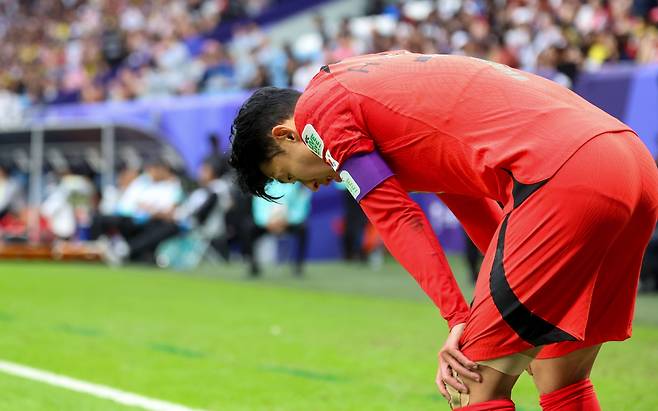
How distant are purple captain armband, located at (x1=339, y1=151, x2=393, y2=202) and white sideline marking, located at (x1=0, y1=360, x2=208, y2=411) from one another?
2.49 meters

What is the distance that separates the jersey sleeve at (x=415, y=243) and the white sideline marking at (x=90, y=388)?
2.50 metres

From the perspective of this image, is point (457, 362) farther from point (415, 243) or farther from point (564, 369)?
point (564, 369)

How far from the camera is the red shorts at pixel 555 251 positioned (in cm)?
280

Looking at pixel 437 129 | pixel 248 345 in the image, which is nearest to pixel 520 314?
pixel 437 129

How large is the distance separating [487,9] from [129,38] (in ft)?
34.4

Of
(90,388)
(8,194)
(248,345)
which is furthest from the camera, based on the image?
(8,194)

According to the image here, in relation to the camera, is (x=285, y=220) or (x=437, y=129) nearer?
(x=437, y=129)

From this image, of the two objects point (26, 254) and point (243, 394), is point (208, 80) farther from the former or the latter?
point (243, 394)

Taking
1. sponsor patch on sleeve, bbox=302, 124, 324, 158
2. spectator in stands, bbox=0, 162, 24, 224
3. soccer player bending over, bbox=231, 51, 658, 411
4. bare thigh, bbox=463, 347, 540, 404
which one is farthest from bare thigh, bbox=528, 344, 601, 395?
spectator in stands, bbox=0, 162, 24, 224

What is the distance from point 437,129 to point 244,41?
17.2 m

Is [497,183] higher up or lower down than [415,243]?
higher up

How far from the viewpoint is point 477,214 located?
3.58 m

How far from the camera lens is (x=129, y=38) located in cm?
Answer: 2434

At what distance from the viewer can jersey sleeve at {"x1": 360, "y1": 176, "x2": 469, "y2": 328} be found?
2934 mm
